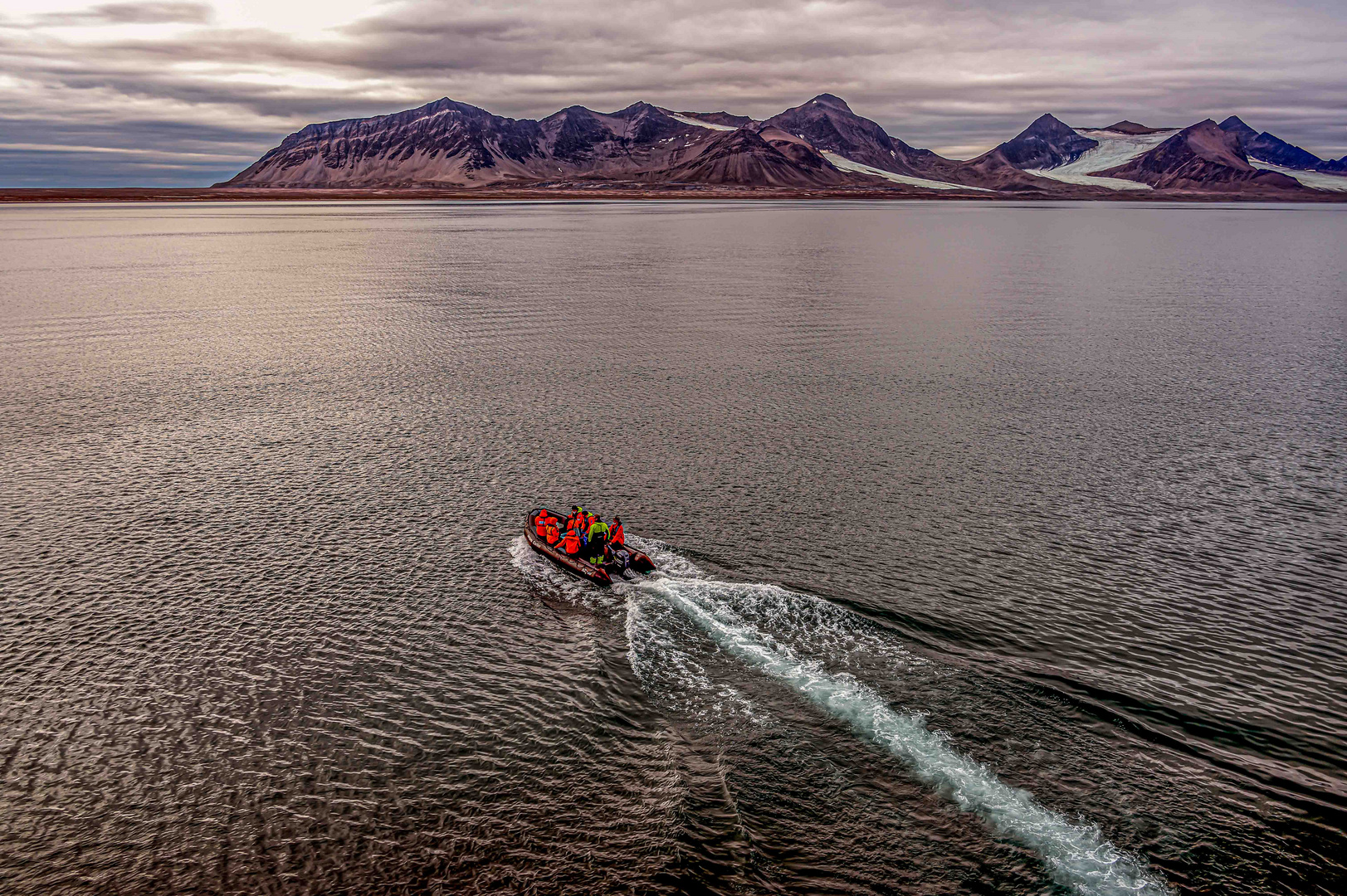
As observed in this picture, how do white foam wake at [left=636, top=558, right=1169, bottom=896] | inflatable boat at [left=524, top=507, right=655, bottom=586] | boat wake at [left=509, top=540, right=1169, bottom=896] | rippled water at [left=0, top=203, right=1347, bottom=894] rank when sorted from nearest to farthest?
1. white foam wake at [left=636, top=558, right=1169, bottom=896]
2. boat wake at [left=509, top=540, right=1169, bottom=896]
3. rippled water at [left=0, top=203, right=1347, bottom=894]
4. inflatable boat at [left=524, top=507, right=655, bottom=586]

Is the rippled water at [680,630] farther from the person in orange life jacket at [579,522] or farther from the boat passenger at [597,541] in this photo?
the person in orange life jacket at [579,522]

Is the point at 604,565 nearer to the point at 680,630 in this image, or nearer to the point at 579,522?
the point at 579,522

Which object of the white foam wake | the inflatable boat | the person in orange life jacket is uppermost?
the person in orange life jacket

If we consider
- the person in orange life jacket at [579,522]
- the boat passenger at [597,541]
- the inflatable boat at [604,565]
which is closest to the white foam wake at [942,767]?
the inflatable boat at [604,565]

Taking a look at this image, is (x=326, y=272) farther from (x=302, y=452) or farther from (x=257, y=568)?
(x=257, y=568)

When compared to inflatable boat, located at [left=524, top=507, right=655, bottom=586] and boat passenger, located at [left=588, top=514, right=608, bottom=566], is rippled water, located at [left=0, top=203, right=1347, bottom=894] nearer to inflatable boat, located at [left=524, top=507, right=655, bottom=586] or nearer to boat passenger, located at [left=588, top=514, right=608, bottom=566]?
inflatable boat, located at [left=524, top=507, right=655, bottom=586]

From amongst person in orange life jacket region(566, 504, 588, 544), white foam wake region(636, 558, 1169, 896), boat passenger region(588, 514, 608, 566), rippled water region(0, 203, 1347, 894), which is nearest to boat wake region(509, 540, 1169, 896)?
white foam wake region(636, 558, 1169, 896)
